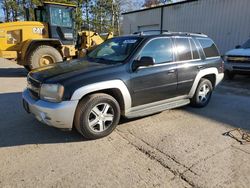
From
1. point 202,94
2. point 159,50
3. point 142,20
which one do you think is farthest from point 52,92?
point 142,20

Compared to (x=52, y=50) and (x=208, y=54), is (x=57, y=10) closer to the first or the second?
(x=52, y=50)

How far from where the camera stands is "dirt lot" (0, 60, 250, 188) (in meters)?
2.78

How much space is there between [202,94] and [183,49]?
1284mm

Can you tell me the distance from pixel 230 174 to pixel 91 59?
3.16 m

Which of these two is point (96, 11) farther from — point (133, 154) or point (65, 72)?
point (133, 154)

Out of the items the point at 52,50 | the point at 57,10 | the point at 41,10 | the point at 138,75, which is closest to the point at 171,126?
the point at 138,75

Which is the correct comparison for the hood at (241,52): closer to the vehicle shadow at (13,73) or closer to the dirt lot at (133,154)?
the dirt lot at (133,154)

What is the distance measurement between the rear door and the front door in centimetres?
18

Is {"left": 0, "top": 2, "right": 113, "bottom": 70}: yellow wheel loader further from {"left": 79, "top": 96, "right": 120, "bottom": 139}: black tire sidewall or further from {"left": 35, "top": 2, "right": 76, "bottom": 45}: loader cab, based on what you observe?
{"left": 79, "top": 96, "right": 120, "bottom": 139}: black tire sidewall

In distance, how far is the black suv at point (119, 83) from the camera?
11.5 feet

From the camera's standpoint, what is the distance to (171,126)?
14.3ft

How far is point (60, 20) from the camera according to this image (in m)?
9.68

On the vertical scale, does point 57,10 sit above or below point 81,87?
above

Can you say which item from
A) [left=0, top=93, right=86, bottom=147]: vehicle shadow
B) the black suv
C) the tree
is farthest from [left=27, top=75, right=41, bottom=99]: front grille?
the tree
